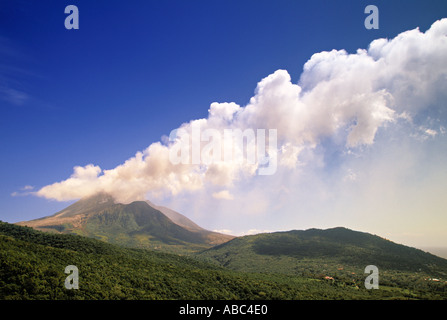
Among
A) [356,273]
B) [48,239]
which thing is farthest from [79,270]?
[356,273]

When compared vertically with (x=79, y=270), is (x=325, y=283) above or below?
below
